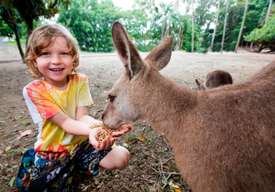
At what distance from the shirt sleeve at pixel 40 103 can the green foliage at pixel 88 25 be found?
19618 mm

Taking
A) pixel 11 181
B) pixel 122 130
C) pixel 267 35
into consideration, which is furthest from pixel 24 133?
pixel 267 35

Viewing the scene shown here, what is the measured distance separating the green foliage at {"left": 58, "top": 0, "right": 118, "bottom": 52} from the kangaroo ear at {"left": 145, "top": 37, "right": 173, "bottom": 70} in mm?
19649

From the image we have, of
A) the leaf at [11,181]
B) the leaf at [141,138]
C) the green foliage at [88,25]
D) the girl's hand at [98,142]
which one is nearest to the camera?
the girl's hand at [98,142]

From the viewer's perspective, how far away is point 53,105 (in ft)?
6.54

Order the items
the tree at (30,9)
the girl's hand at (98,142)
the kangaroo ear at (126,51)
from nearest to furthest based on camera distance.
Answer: the kangaroo ear at (126,51), the girl's hand at (98,142), the tree at (30,9)

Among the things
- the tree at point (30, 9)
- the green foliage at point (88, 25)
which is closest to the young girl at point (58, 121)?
the tree at point (30, 9)

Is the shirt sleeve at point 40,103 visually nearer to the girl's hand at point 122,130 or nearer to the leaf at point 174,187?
the girl's hand at point 122,130

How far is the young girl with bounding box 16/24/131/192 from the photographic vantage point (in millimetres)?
2004

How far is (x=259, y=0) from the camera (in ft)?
75.0

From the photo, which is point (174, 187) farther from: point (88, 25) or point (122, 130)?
point (88, 25)

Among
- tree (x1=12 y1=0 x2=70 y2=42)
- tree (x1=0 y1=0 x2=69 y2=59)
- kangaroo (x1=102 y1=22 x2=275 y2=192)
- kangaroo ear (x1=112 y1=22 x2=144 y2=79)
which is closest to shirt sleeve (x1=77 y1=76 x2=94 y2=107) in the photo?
kangaroo (x1=102 y1=22 x2=275 y2=192)

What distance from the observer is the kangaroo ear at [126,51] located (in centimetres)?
147

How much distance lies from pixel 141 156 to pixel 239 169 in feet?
4.54

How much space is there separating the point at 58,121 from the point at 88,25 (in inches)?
817
